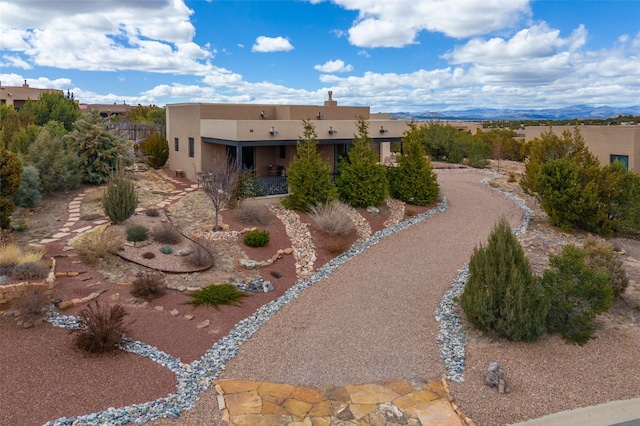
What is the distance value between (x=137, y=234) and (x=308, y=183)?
6.27m

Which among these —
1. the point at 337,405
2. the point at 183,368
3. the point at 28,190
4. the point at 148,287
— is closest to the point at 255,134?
the point at 28,190

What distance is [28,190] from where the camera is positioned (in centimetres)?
1631

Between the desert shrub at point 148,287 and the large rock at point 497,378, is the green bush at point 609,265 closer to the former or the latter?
the large rock at point 497,378

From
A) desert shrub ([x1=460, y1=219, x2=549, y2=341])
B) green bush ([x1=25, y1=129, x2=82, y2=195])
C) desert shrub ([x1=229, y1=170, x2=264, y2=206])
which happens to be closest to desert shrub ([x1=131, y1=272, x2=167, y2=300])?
desert shrub ([x1=460, y1=219, x2=549, y2=341])

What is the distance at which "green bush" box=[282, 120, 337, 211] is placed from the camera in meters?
17.4

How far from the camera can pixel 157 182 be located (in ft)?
73.4

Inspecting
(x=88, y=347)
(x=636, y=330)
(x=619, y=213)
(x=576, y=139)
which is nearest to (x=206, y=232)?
(x=88, y=347)

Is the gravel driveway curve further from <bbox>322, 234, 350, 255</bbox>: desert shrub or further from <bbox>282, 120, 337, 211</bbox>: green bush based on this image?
<bbox>282, 120, 337, 211</bbox>: green bush

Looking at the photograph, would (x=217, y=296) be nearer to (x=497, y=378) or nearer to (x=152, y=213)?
(x=497, y=378)

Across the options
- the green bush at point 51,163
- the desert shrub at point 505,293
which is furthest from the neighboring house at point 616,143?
the green bush at point 51,163

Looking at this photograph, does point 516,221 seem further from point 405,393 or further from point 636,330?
point 405,393

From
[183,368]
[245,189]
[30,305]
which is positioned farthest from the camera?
[245,189]

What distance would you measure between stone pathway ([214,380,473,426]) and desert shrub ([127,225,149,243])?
690 centimetres

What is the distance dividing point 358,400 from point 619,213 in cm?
1534
